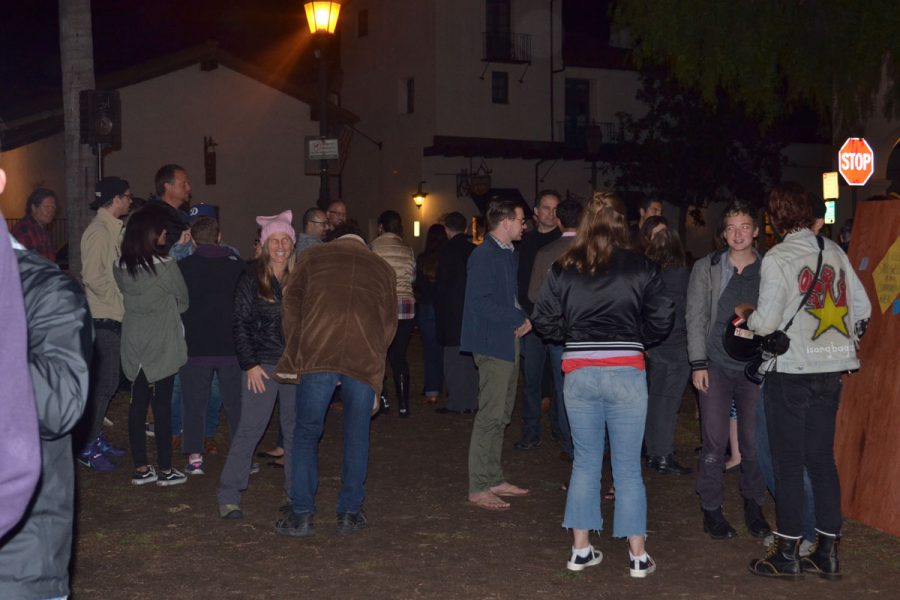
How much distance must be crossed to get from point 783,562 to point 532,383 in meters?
4.12

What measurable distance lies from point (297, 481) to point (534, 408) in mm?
3602

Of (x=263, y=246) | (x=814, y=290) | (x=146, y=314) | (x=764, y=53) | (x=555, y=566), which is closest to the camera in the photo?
(x=814, y=290)

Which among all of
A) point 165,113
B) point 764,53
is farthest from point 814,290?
point 165,113

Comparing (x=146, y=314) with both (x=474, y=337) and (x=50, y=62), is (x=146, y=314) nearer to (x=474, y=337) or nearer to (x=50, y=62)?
(x=474, y=337)

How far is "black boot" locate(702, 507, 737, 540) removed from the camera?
269 inches

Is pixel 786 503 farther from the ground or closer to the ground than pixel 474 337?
closer to the ground

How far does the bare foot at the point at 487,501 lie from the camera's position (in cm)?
770

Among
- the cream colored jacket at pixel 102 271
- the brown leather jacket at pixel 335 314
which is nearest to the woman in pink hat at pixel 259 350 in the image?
the brown leather jacket at pixel 335 314

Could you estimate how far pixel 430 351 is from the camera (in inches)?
516

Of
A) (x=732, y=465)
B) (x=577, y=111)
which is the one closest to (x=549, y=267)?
(x=732, y=465)

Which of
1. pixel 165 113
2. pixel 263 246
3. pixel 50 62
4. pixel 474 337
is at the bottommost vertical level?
pixel 474 337

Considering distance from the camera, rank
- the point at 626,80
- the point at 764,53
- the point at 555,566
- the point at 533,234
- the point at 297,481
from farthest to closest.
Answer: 1. the point at 626,80
2. the point at 764,53
3. the point at 533,234
4. the point at 297,481
5. the point at 555,566

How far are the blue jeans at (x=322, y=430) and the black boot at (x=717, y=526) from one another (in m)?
2.24

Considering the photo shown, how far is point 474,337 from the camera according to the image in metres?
7.74
